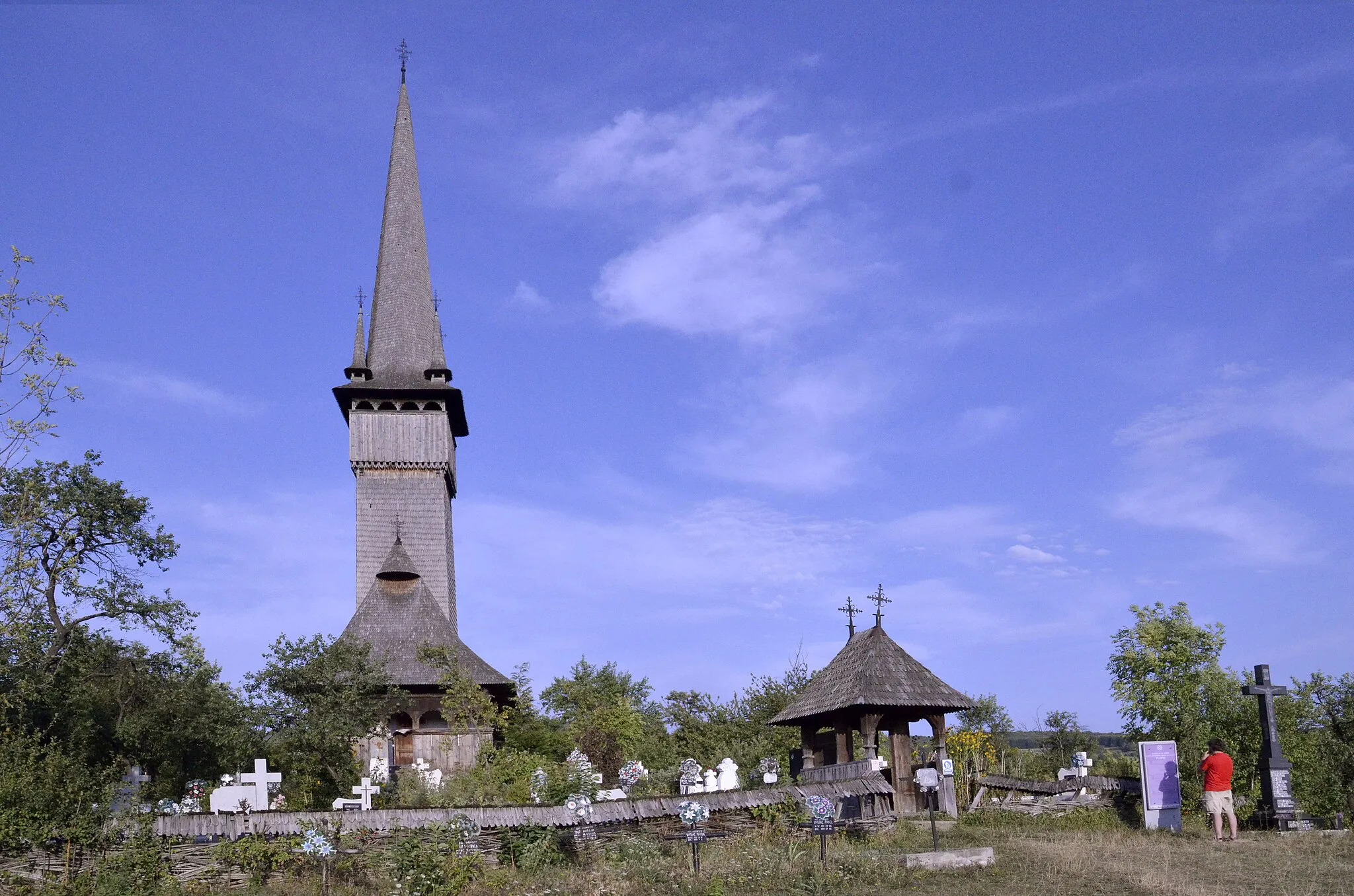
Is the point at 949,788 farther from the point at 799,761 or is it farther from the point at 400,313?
the point at 400,313

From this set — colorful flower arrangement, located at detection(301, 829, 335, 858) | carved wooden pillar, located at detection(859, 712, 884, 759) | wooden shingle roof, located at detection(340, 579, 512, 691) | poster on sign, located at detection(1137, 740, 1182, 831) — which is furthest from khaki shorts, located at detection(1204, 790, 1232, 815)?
wooden shingle roof, located at detection(340, 579, 512, 691)

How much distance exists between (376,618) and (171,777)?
8374mm

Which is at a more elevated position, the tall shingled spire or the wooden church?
the tall shingled spire

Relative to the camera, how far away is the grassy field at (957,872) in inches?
508

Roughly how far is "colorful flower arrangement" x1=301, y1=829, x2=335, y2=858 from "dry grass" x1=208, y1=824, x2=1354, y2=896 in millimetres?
432

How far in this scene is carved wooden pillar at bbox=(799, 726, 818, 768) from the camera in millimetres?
24234

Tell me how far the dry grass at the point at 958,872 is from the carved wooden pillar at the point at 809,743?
7334 millimetres

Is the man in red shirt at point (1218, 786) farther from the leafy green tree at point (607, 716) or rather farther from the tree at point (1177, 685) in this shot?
the leafy green tree at point (607, 716)

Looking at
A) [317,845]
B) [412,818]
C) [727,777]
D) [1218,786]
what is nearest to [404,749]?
[727,777]

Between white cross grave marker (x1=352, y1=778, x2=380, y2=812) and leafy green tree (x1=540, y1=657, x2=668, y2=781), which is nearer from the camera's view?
white cross grave marker (x1=352, y1=778, x2=380, y2=812)

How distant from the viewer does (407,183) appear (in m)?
48.3

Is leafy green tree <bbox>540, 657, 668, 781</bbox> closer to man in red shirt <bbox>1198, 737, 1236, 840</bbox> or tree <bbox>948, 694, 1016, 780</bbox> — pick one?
tree <bbox>948, 694, 1016, 780</bbox>

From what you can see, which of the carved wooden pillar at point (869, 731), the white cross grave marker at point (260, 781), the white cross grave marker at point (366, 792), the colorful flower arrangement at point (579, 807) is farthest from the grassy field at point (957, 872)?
the carved wooden pillar at point (869, 731)

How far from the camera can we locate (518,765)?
2320 cm
